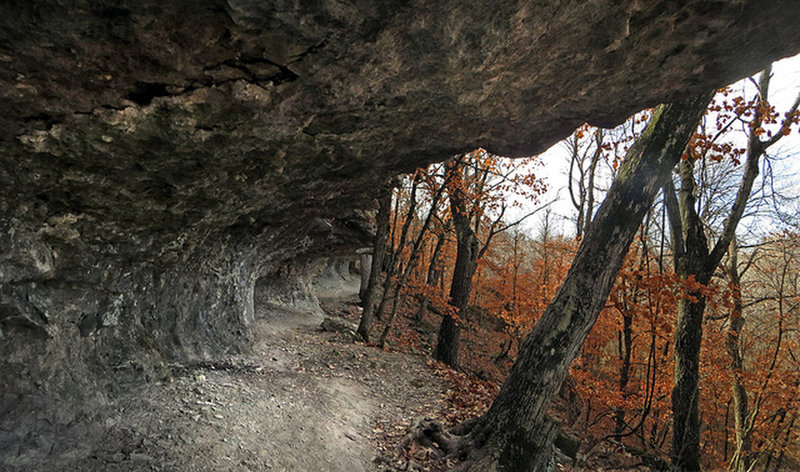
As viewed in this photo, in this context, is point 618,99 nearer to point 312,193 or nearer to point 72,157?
point 312,193

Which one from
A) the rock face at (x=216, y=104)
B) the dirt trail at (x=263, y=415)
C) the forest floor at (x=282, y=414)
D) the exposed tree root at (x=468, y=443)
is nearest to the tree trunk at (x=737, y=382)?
the forest floor at (x=282, y=414)

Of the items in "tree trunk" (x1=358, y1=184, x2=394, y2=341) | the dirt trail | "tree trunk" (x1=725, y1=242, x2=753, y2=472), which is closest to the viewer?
the dirt trail

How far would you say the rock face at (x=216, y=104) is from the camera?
256 centimetres

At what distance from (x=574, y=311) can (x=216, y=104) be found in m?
4.85

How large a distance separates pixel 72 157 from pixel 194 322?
3.76m

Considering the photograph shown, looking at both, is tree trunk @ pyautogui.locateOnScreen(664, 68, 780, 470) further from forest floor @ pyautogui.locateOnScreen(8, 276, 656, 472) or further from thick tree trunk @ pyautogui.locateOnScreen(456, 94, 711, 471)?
thick tree trunk @ pyautogui.locateOnScreen(456, 94, 711, 471)

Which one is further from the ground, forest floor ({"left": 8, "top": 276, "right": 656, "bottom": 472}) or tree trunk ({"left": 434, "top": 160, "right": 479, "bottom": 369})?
tree trunk ({"left": 434, "top": 160, "right": 479, "bottom": 369})

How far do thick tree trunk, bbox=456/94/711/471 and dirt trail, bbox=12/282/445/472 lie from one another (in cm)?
171

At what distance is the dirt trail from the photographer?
147 inches

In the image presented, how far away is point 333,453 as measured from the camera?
4824mm

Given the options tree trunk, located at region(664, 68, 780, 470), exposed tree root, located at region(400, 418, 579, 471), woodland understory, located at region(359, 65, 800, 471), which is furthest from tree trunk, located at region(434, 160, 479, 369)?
tree trunk, located at region(664, 68, 780, 470)

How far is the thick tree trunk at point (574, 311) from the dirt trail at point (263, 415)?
1.71 metres

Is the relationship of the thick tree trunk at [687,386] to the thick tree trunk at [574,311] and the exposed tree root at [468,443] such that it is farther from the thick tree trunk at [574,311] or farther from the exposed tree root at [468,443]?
the exposed tree root at [468,443]

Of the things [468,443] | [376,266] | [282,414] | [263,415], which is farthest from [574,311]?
[376,266]
